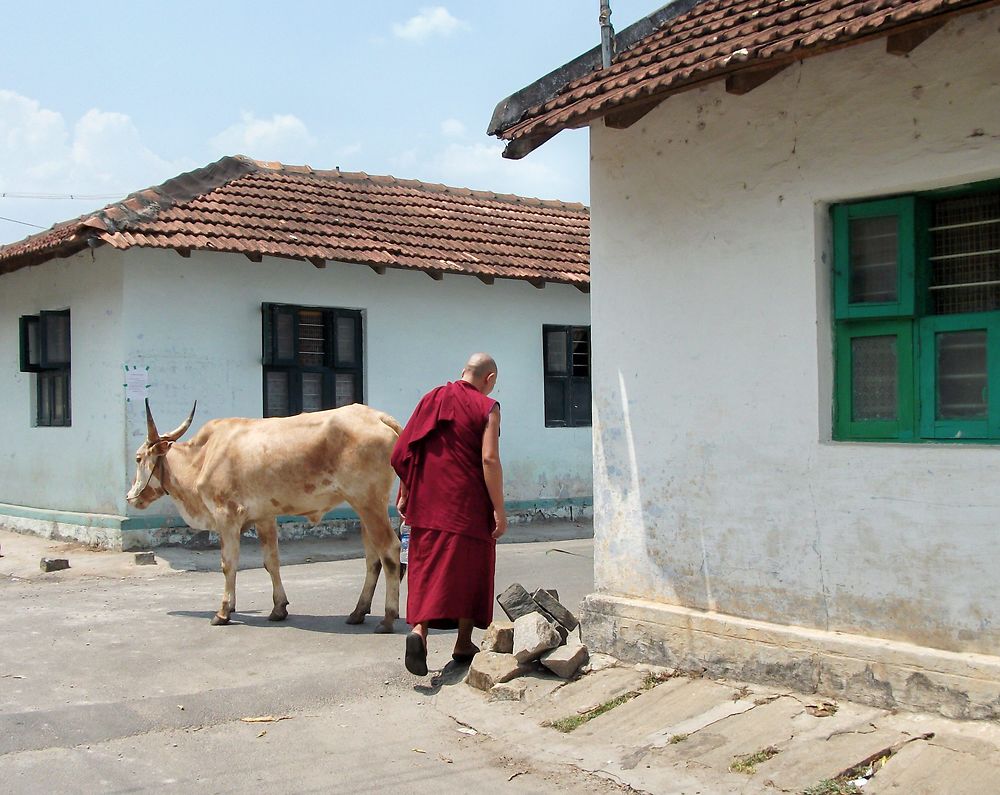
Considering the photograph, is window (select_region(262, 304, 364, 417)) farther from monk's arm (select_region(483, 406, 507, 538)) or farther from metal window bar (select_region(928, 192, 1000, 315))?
metal window bar (select_region(928, 192, 1000, 315))

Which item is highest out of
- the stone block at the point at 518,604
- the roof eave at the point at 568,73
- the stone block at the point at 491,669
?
the roof eave at the point at 568,73

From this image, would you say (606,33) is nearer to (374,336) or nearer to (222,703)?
(222,703)

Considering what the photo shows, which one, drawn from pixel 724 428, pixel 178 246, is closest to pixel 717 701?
pixel 724 428

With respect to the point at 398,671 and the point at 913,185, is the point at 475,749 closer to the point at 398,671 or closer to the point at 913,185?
the point at 398,671

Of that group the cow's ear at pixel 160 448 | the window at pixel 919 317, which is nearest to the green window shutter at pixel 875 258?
the window at pixel 919 317

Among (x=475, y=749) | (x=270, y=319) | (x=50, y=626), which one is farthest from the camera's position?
(x=270, y=319)

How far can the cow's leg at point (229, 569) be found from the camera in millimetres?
8711

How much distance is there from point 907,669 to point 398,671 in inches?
128

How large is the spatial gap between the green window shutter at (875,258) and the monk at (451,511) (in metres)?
2.14

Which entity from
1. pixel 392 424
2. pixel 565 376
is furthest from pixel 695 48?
pixel 565 376

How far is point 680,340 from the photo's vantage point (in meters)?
6.48

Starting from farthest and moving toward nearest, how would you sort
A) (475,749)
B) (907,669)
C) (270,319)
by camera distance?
1. (270,319)
2. (475,749)
3. (907,669)

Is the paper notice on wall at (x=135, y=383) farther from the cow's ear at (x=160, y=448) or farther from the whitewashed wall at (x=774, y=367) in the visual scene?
the whitewashed wall at (x=774, y=367)

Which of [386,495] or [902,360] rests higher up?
[902,360]
